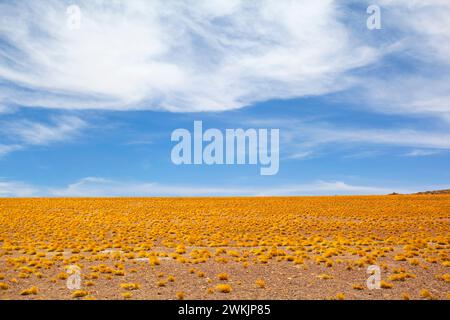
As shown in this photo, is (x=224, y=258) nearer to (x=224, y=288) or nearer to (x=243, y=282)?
(x=243, y=282)

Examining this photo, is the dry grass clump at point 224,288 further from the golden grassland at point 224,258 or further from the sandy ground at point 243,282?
the sandy ground at point 243,282

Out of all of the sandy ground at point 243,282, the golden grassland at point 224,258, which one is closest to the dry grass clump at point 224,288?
the golden grassland at point 224,258

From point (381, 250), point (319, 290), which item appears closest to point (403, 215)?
point (381, 250)

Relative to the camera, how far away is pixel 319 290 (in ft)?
50.7

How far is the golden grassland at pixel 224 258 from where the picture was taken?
15.4 meters

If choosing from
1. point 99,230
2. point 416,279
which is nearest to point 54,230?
point 99,230

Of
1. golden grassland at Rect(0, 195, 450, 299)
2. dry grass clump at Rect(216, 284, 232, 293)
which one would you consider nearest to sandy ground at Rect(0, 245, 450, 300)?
golden grassland at Rect(0, 195, 450, 299)

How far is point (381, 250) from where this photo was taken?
25141 mm
